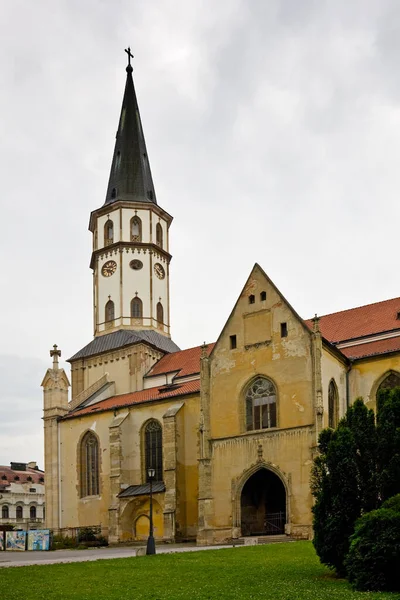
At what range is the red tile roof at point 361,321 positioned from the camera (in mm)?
47875

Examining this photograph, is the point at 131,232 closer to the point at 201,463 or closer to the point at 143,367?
the point at 143,367

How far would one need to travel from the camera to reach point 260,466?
4028 cm

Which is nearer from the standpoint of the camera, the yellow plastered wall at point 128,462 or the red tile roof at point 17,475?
the yellow plastered wall at point 128,462

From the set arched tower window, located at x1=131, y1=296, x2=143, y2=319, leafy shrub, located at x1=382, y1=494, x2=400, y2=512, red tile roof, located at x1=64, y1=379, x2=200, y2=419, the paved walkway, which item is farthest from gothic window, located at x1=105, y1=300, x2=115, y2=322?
leafy shrub, located at x1=382, y1=494, x2=400, y2=512

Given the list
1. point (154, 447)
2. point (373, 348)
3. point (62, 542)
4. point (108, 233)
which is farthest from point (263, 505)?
point (108, 233)

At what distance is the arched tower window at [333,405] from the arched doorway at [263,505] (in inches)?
174

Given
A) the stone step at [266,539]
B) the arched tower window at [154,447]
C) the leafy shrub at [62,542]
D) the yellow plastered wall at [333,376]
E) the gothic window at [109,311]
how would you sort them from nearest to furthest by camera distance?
the stone step at [266,539]
the yellow plastered wall at [333,376]
the leafy shrub at [62,542]
the arched tower window at [154,447]
the gothic window at [109,311]

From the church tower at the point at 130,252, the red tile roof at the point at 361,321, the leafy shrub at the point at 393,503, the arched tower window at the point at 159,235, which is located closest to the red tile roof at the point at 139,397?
the church tower at the point at 130,252

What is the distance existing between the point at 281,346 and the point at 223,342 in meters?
4.01

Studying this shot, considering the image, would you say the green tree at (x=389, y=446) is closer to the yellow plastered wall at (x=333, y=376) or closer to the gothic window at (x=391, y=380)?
the yellow plastered wall at (x=333, y=376)

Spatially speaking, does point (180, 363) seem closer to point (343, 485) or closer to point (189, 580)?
point (343, 485)

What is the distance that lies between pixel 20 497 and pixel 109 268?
59.6m

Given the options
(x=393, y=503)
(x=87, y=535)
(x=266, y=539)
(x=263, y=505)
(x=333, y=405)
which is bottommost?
(x=87, y=535)

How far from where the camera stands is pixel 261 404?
1645 inches
